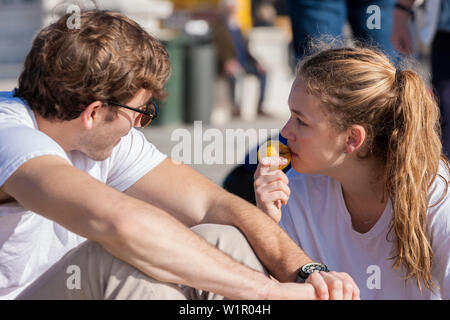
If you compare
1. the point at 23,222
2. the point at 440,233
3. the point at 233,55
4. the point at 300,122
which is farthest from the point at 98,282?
the point at 233,55

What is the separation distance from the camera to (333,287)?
7.98 ft

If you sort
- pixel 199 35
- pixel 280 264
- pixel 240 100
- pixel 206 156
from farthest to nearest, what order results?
pixel 240 100, pixel 199 35, pixel 206 156, pixel 280 264

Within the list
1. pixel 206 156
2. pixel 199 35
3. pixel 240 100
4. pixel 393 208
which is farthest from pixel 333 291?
pixel 240 100

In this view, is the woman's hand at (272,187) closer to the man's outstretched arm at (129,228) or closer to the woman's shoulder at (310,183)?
the woman's shoulder at (310,183)

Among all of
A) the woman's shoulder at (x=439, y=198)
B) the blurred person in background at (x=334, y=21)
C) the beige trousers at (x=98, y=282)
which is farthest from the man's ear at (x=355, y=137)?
the blurred person in background at (x=334, y=21)

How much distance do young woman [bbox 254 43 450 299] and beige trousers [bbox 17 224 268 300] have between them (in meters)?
0.66

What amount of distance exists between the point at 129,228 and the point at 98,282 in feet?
0.95

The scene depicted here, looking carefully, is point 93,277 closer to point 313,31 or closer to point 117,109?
point 117,109

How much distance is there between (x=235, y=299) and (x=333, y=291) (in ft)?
1.10

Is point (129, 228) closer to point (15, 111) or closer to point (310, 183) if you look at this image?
point (15, 111)

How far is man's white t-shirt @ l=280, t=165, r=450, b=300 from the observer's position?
2.81 meters

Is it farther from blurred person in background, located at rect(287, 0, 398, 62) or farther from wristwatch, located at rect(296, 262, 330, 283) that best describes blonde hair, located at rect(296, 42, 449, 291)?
blurred person in background, located at rect(287, 0, 398, 62)

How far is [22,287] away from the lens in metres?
2.71

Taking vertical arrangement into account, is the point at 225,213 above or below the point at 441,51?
below
